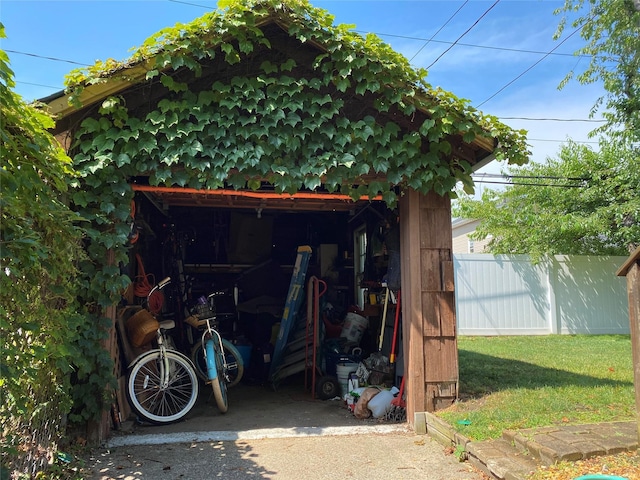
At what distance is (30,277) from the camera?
3.10m

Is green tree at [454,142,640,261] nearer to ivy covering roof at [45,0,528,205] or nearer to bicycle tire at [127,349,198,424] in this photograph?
ivy covering roof at [45,0,528,205]

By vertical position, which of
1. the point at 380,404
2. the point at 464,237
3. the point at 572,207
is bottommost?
the point at 380,404

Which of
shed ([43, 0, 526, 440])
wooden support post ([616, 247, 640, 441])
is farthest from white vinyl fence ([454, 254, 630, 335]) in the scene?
wooden support post ([616, 247, 640, 441])

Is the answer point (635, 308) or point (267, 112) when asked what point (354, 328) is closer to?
point (267, 112)

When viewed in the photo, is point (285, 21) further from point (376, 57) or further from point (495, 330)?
point (495, 330)

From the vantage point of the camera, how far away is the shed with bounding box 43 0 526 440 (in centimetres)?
447

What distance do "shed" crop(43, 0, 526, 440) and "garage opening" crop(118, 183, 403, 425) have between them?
541mm

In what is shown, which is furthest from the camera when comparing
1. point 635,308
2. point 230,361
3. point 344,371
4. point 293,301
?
point 293,301

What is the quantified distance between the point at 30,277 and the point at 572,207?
12553mm

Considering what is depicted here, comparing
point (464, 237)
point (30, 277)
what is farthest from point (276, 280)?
point (464, 237)

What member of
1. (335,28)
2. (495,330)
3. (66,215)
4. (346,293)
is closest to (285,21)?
(335,28)

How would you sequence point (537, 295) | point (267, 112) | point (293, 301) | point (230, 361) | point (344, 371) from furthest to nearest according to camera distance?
point (537, 295) < point (293, 301) < point (230, 361) < point (344, 371) < point (267, 112)

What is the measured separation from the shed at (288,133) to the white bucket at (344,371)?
131 centimetres

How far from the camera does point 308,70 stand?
4.96 m
